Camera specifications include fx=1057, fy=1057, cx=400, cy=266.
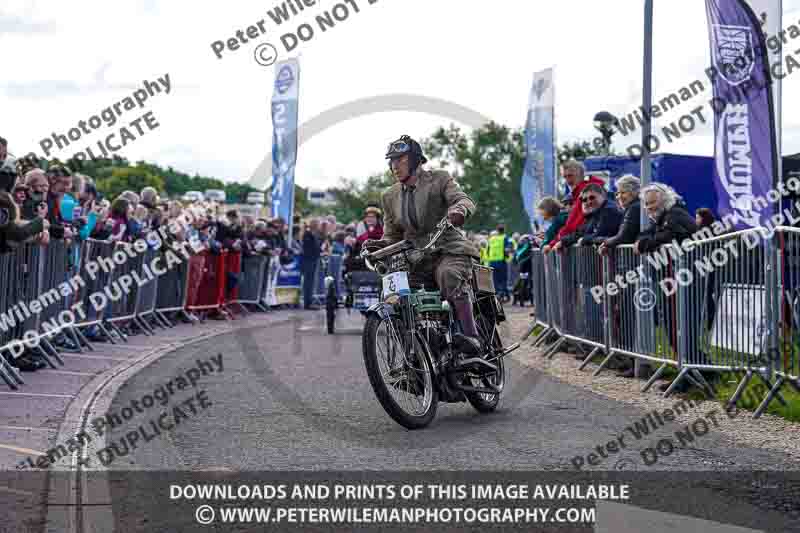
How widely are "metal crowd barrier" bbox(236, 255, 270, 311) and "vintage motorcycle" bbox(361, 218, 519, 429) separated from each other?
1377 cm

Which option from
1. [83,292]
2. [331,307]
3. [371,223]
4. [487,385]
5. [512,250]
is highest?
[371,223]

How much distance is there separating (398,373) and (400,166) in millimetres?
1635

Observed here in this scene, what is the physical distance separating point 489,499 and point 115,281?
389 inches

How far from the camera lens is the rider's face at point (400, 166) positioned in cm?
781

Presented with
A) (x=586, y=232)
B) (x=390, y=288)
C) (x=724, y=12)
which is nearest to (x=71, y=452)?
(x=390, y=288)

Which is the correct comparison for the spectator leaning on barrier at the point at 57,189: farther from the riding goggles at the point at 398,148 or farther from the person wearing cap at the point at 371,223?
the riding goggles at the point at 398,148

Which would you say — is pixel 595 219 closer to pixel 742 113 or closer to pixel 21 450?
pixel 742 113

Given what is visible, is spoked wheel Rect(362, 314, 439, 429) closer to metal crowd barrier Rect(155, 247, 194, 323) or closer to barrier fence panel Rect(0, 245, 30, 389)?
barrier fence panel Rect(0, 245, 30, 389)

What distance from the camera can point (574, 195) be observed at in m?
13.0

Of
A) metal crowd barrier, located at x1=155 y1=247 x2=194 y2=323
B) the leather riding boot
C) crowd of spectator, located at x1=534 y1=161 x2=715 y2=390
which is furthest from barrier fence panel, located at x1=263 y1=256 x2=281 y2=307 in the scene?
the leather riding boot

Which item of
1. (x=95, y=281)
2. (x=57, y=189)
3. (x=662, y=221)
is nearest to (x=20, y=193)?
→ (x=57, y=189)

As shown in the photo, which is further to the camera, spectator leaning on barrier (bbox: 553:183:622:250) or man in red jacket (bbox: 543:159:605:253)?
man in red jacket (bbox: 543:159:605:253)

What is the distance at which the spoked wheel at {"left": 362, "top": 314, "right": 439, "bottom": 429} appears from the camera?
22.4 feet

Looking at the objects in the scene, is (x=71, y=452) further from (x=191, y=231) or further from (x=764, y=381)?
(x=191, y=231)
